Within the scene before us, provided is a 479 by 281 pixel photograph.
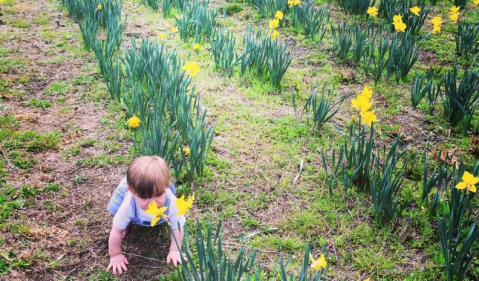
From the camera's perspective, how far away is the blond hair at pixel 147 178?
1.76 m

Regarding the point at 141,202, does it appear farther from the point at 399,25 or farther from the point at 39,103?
the point at 399,25

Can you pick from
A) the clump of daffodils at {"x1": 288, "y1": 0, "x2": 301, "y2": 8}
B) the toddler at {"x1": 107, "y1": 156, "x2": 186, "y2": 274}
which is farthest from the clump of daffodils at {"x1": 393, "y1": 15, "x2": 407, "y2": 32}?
the toddler at {"x1": 107, "y1": 156, "x2": 186, "y2": 274}

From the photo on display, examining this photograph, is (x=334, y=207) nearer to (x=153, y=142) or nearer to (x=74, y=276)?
(x=153, y=142)

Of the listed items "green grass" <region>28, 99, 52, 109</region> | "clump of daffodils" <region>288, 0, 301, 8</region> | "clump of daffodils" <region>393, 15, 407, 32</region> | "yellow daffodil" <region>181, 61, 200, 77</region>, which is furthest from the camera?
"clump of daffodils" <region>288, 0, 301, 8</region>

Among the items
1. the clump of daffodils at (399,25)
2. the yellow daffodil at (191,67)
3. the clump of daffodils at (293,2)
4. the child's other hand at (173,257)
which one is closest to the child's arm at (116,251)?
the child's other hand at (173,257)

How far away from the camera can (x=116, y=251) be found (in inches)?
Result: 78.2

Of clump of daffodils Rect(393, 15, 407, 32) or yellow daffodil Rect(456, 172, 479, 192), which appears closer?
yellow daffodil Rect(456, 172, 479, 192)

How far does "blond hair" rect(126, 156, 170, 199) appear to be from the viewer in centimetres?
176

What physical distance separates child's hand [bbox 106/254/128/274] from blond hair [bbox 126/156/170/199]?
1.42 feet

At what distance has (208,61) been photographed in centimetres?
397

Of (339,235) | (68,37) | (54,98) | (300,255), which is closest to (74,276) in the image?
(300,255)

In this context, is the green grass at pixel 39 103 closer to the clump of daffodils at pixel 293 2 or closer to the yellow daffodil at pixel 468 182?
the clump of daffodils at pixel 293 2

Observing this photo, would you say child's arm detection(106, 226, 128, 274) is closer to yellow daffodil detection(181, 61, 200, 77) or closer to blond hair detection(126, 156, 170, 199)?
blond hair detection(126, 156, 170, 199)

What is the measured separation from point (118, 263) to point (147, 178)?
55 centimetres
